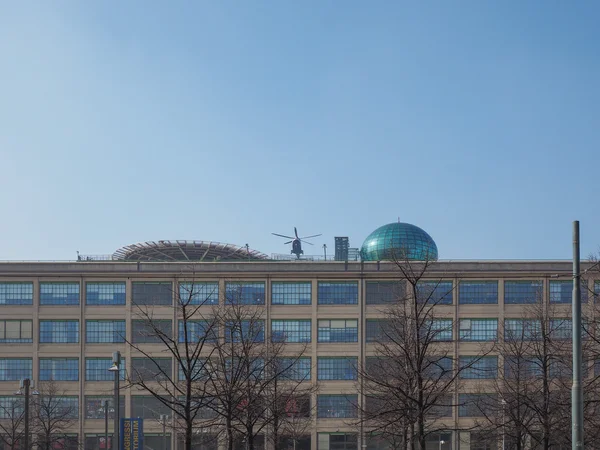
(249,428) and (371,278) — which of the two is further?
(371,278)

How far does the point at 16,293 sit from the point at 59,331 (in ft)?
19.3

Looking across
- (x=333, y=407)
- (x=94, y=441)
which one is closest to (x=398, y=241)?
(x=333, y=407)

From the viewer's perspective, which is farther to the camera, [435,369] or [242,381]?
[435,369]

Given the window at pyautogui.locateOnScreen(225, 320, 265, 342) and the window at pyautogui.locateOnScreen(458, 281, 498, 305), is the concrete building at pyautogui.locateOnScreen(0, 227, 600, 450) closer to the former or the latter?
the window at pyautogui.locateOnScreen(458, 281, 498, 305)

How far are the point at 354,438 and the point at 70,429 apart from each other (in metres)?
28.1

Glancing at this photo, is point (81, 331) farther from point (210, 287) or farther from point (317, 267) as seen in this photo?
point (317, 267)

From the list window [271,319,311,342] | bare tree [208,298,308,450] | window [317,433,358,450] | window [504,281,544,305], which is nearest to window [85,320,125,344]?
window [271,319,311,342]

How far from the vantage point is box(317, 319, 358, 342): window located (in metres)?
86.2

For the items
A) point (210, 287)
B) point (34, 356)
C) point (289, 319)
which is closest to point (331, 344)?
point (289, 319)

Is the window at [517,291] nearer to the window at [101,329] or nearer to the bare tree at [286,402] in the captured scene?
the bare tree at [286,402]

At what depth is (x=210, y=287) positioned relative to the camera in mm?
86688

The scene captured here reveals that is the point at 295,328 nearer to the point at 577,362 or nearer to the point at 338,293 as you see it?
the point at 338,293

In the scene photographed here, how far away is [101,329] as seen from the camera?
3376 inches

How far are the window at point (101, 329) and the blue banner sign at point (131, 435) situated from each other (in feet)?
101
